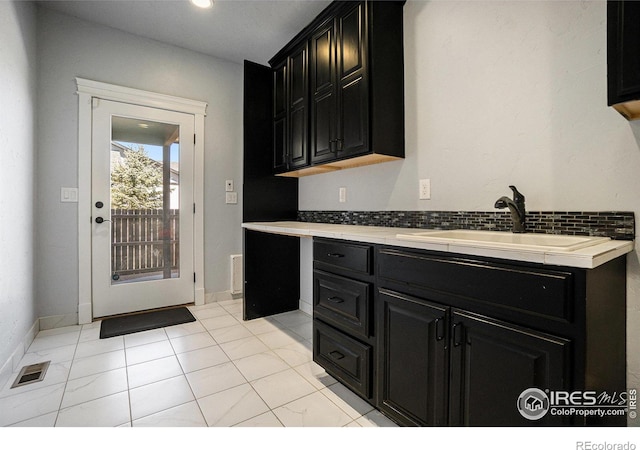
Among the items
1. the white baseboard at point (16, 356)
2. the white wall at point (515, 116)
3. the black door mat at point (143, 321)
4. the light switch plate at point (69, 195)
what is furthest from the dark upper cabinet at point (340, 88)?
the white baseboard at point (16, 356)

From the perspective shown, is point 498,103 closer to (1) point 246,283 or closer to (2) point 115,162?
(1) point 246,283

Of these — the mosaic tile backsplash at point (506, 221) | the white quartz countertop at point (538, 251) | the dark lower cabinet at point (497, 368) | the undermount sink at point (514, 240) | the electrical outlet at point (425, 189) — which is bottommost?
the dark lower cabinet at point (497, 368)

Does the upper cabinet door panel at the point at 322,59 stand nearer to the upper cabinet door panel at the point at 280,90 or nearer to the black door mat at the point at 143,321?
the upper cabinet door panel at the point at 280,90

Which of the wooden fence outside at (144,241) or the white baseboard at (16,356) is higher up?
the wooden fence outside at (144,241)

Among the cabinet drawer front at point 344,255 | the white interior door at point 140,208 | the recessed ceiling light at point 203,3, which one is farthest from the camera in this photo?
the white interior door at point 140,208

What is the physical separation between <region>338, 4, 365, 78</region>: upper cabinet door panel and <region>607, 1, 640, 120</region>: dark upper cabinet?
1.29 m

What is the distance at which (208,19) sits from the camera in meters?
2.64

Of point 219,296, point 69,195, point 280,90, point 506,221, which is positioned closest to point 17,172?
point 69,195

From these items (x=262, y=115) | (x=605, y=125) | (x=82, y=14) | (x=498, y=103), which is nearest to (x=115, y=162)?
(x=82, y=14)

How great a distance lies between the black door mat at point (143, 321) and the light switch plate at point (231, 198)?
1.24m

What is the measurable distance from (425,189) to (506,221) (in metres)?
0.53

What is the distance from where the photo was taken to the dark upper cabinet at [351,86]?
1.97 m

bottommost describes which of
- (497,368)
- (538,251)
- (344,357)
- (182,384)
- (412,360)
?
(182,384)

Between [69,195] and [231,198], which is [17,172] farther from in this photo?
[231,198]
